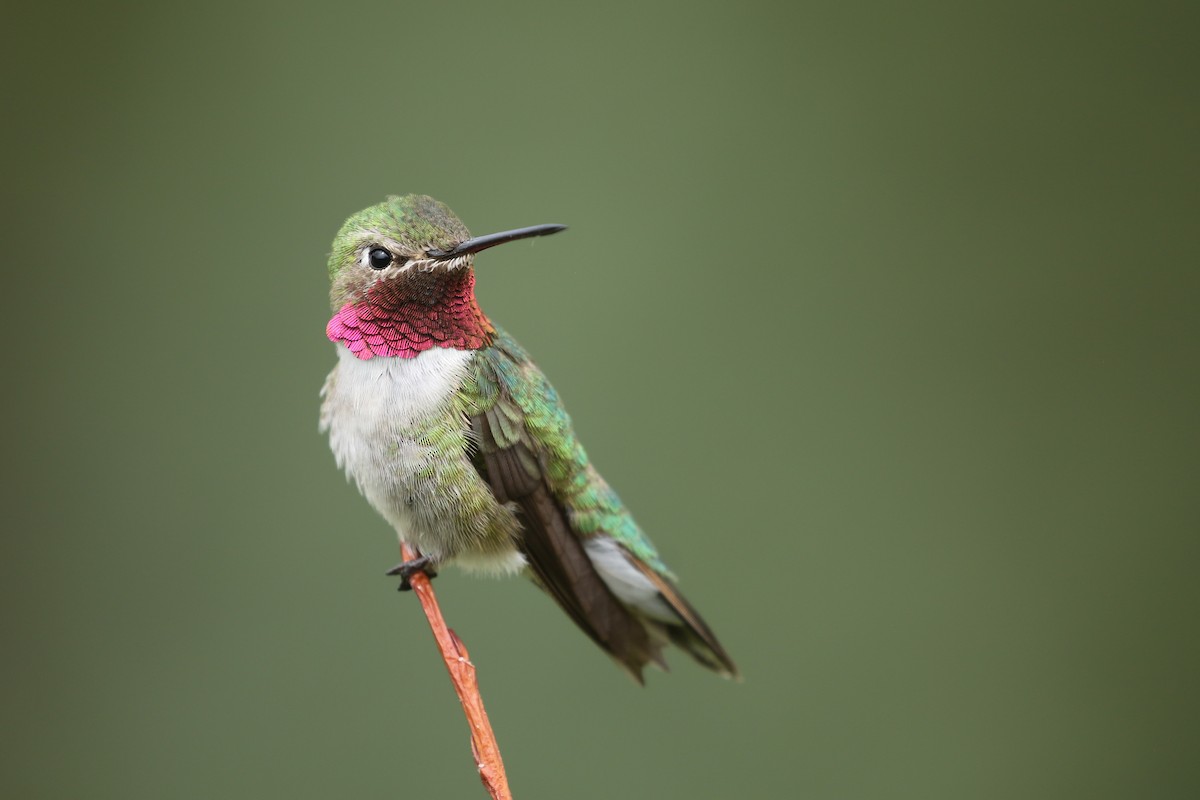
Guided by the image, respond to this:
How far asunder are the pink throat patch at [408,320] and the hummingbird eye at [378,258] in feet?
0.09

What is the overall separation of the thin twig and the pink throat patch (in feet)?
1.22

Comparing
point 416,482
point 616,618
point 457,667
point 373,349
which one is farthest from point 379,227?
point 616,618

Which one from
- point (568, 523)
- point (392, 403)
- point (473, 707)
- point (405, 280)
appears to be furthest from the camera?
point (568, 523)

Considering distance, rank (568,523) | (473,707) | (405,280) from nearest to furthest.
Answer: (473,707) → (405,280) → (568,523)

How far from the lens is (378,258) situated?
1.53m

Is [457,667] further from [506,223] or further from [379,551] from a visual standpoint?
[506,223]

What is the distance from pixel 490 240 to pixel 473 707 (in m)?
0.59

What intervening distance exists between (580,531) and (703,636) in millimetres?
263

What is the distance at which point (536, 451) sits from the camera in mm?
1720

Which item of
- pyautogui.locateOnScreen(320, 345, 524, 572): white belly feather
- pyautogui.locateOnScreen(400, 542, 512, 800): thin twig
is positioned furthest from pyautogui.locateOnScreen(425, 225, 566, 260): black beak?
pyautogui.locateOnScreen(400, 542, 512, 800): thin twig

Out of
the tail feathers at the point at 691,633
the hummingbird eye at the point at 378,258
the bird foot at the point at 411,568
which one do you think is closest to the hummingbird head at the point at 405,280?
the hummingbird eye at the point at 378,258

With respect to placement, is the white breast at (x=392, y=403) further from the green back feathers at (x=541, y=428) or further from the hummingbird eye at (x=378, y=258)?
the hummingbird eye at (x=378, y=258)

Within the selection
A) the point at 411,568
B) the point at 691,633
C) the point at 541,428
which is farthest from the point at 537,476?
the point at 691,633

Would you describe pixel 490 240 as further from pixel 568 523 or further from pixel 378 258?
pixel 568 523
